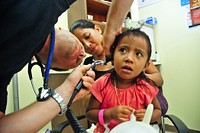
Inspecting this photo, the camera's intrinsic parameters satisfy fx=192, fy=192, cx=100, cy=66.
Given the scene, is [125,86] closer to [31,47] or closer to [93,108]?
[93,108]

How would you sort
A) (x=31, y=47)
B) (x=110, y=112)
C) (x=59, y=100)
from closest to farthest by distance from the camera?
(x=31, y=47)
(x=59, y=100)
(x=110, y=112)

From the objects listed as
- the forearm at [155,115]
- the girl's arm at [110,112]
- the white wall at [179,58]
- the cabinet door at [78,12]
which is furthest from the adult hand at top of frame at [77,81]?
the white wall at [179,58]

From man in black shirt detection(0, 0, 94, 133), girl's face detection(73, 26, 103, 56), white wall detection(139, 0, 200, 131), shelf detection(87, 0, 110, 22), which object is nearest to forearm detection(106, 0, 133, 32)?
man in black shirt detection(0, 0, 94, 133)

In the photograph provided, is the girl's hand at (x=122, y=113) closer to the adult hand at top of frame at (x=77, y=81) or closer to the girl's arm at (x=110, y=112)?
the girl's arm at (x=110, y=112)

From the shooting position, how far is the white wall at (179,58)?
233 cm

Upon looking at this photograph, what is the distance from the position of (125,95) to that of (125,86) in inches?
2.0

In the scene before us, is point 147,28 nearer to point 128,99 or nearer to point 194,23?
point 194,23

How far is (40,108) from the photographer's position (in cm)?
66

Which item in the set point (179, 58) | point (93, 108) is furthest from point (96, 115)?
point (179, 58)

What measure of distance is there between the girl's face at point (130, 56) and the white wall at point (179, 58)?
5.64 feet

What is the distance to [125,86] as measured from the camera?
0.95m

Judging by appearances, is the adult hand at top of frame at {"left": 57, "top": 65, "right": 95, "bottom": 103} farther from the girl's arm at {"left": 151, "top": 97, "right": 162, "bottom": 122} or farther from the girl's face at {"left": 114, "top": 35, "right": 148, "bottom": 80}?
the girl's arm at {"left": 151, "top": 97, "right": 162, "bottom": 122}

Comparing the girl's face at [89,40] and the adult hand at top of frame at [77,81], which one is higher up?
the girl's face at [89,40]

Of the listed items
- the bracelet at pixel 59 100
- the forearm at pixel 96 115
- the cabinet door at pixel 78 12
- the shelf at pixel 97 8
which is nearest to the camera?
the bracelet at pixel 59 100
